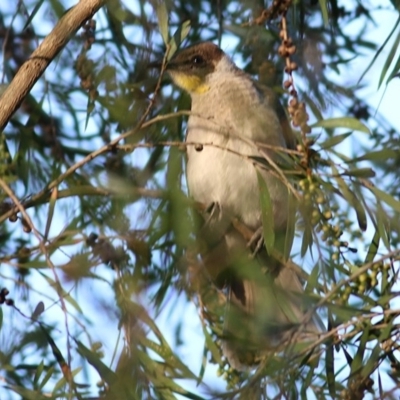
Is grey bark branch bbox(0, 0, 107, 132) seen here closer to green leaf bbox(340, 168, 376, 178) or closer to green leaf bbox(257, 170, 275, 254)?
green leaf bbox(257, 170, 275, 254)

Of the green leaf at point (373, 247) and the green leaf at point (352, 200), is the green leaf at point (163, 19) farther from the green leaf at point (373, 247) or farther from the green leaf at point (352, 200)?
the green leaf at point (373, 247)

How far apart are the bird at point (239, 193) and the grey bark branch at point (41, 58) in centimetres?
37

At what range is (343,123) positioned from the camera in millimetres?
2254

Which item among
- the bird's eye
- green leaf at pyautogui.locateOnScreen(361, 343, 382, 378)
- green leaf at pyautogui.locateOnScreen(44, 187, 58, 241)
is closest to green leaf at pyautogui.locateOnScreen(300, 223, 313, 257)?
green leaf at pyautogui.locateOnScreen(361, 343, 382, 378)

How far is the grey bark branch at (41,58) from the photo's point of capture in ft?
7.21

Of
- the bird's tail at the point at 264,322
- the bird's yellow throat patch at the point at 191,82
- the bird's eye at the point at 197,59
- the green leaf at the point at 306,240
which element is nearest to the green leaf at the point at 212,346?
the bird's tail at the point at 264,322

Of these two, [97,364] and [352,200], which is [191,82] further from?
[97,364]

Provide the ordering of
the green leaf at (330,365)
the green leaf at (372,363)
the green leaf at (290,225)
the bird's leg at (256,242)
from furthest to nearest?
the bird's leg at (256,242) → the green leaf at (290,225) → the green leaf at (330,365) → the green leaf at (372,363)

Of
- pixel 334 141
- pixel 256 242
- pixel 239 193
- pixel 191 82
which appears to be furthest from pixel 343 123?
pixel 191 82

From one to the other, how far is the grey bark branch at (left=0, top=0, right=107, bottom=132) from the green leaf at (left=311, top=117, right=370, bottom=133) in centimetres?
56

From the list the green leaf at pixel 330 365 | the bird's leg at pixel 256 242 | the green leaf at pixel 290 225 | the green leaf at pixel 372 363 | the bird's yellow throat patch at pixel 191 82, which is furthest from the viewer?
the bird's yellow throat patch at pixel 191 82

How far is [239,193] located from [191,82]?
0.53 meters

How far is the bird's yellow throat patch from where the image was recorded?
11.6ft

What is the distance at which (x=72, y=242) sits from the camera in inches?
93.2
